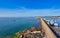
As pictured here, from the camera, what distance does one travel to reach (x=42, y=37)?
12.0 m

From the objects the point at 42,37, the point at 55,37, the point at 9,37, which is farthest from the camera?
the point at 9,37

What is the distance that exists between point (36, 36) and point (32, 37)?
0.30 meters

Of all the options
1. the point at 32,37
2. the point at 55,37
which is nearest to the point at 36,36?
the point at 32,37

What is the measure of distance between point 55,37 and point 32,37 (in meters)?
6.13

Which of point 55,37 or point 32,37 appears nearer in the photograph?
point 55,37

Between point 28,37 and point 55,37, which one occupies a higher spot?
point 55,37

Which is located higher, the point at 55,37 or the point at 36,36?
the point at 55,37

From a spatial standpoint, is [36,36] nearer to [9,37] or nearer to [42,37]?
[42,37]

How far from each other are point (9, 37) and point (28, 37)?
20.2 feet

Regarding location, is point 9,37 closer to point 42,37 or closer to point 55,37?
point 42,37

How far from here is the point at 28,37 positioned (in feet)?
40.7

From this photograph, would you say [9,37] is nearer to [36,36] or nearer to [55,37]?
[36,36]

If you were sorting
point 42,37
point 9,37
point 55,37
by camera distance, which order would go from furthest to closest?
point 9,37 < point 42,37 < point 55,37

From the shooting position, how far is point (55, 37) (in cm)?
614
